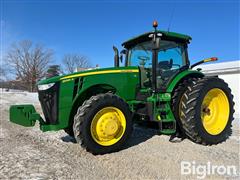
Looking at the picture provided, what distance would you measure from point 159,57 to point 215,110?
1.68 metres

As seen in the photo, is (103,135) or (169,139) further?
(169,139)

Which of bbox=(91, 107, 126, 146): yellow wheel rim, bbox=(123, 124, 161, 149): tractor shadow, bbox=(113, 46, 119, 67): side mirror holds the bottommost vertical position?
bbox=(123, 124, 161, 149): tractor shadow

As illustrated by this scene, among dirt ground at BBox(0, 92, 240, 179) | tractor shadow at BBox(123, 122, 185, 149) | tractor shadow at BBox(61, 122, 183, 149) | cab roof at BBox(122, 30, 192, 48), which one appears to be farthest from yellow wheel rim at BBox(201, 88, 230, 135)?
cab roof at BBox(122, 30, 192, 48)

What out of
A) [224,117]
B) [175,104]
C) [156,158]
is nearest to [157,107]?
[175,104]

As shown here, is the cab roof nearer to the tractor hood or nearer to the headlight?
the tractor hood

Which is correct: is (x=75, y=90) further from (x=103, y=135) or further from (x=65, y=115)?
(x=103, y=135)

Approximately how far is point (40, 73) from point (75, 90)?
43.2m

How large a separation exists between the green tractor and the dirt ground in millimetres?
247

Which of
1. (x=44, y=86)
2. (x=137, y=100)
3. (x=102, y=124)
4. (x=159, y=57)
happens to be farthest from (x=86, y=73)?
(x=159, y=57)

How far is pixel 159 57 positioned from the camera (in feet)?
15.0

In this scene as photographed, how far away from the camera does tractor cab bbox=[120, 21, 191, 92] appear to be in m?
4.28

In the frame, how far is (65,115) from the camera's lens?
3.60 metres

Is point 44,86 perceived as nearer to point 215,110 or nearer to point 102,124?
point 102,124

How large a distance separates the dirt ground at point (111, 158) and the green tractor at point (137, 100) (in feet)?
0.81
